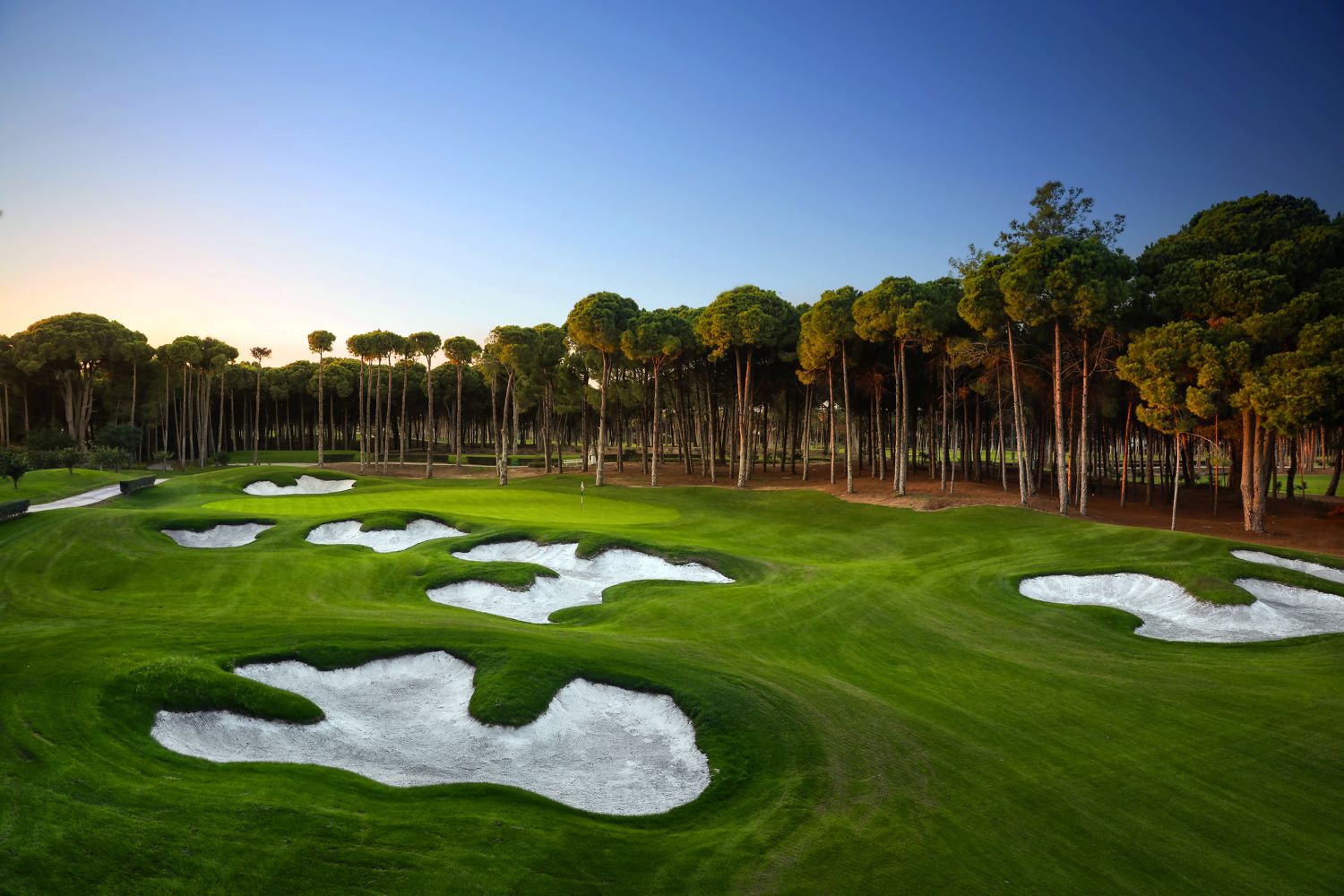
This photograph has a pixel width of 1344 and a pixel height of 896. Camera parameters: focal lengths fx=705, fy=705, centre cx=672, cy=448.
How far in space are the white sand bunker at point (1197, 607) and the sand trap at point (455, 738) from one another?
16.7 metres

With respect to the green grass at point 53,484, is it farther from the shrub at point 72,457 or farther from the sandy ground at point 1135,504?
the sandy ground at point 1135,504

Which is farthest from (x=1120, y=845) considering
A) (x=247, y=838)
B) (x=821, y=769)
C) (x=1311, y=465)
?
(x=1311, y=465)

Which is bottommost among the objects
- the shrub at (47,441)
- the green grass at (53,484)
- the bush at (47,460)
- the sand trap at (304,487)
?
the sand trap at (304,487)

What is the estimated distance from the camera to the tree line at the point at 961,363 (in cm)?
3428

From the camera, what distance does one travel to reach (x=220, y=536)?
31.4 metres

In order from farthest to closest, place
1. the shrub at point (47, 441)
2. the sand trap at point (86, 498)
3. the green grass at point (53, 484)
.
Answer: the shrub at point (47, 441) < the green grass at point (53, 484) < the sand trap at point (86, 498)

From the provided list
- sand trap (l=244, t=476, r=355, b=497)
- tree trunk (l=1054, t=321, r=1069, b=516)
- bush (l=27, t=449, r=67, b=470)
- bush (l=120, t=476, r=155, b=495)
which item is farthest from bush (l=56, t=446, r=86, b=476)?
tree trunk (l=1054, t=321, r=1069, b=516)

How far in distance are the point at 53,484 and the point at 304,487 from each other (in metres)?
15.0

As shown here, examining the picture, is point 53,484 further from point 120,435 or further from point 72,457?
point 120,435

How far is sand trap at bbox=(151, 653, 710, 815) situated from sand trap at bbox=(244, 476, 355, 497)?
138 feet

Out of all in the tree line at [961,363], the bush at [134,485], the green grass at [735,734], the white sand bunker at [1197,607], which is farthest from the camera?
the bush at [134,485]

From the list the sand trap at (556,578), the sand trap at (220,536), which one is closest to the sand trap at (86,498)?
the sand trap at (220,536)

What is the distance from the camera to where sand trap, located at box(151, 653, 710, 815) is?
11.1 m

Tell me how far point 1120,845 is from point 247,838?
11039mm
